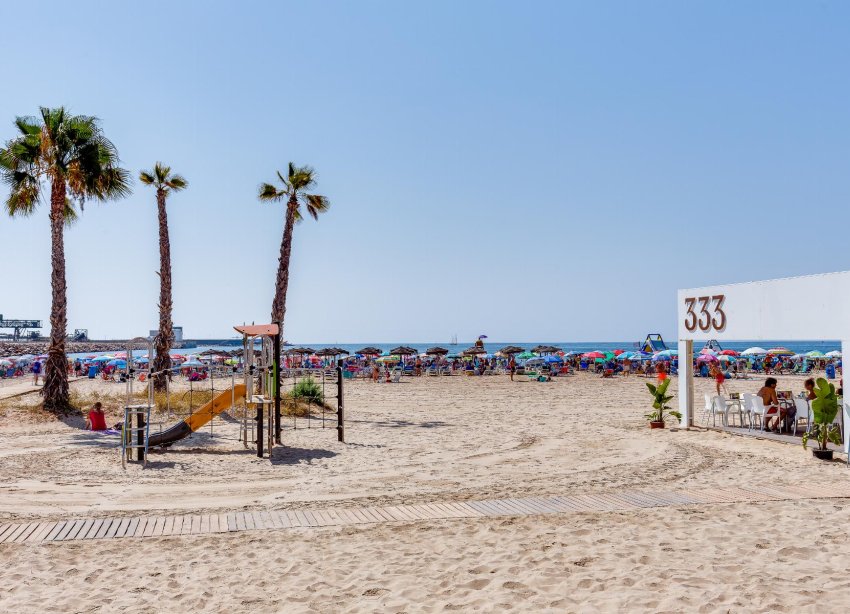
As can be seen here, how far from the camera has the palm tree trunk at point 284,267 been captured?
20797mm

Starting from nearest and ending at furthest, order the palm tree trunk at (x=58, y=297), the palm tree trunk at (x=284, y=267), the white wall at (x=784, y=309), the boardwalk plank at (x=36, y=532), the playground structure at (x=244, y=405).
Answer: the boardwalk plank at (x=36, y=532) → the white wall at (x=784, y=309) → the playground structure at (x=244, y=405) → the palm tree trunk at (x=58, y=297) → the palm tree trunk at (x=284, y=267)

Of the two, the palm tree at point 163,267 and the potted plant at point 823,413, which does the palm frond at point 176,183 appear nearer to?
the palm tree at point 163,267

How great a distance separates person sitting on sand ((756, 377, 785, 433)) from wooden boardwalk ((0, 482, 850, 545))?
503 cm

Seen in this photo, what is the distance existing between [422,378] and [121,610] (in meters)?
31.7

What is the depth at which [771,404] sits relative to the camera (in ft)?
46.9

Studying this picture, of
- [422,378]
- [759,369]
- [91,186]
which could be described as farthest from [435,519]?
[759,369]

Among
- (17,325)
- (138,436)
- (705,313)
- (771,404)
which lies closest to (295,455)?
(138,436)

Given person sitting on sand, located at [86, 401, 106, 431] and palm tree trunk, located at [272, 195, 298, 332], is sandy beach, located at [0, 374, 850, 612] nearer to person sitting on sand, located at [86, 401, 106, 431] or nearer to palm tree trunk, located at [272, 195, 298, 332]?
person sitting on sand, located at [86, 401, 106, 431]

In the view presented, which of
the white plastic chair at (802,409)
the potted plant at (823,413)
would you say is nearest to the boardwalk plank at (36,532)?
the potted plant at (823,413)

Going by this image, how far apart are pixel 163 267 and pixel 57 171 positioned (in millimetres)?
4740

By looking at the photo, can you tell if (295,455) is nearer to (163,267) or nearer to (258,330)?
(258,330)

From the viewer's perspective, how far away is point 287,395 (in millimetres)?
20016

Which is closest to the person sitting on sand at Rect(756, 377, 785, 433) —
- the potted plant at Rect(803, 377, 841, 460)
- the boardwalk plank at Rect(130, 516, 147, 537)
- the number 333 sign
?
the number 333 sign

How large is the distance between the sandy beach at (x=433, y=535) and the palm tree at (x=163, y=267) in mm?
7387
